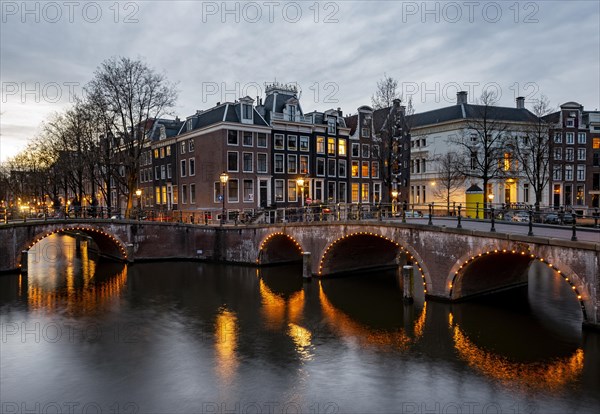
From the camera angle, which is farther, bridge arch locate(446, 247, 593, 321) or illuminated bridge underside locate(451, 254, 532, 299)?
illuminated bridge underside locate(451, 254, 532, 299)

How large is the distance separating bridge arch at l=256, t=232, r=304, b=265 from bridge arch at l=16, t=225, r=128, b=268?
1083cm

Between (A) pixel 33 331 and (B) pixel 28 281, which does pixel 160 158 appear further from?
(A) pixel 33 331

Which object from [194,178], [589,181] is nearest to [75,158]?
[194,178]

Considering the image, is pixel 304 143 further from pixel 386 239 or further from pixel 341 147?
pixel 386 239

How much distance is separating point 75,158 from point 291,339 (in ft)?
112

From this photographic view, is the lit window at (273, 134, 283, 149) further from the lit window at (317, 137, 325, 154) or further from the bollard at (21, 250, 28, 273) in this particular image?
the bollard at (21, 250, 28, 273)

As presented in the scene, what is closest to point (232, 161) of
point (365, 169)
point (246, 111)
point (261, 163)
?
point (261, 163)

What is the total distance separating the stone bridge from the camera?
17.3 m

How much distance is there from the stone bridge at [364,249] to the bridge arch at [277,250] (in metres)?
0.08

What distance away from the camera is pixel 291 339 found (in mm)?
18000

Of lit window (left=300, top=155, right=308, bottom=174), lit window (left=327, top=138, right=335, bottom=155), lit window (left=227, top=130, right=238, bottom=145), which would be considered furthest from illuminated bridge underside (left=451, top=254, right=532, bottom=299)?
lit window (left=327, top=138, right=335, bottom=155)

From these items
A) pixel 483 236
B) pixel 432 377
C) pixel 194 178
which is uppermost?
pixel 194 178

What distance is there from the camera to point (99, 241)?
40562 mm

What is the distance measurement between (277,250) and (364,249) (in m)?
7.36
